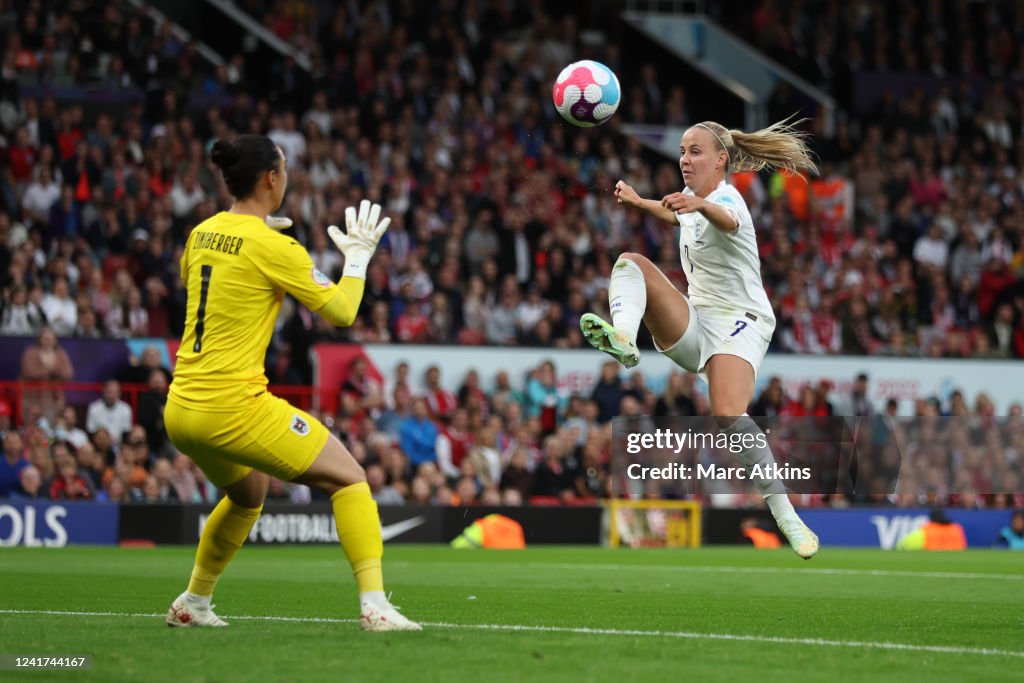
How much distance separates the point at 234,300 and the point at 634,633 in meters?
2.64

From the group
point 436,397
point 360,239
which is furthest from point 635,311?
point 436,397

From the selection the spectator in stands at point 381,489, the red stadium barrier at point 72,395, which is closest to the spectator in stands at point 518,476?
the spectator in stands at point 381,489

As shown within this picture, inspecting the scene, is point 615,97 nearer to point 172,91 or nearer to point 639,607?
point 639,607

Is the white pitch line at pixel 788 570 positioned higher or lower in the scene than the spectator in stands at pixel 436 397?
lower

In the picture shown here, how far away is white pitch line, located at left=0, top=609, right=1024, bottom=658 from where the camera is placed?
757 centimetres

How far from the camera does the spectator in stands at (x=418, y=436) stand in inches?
822

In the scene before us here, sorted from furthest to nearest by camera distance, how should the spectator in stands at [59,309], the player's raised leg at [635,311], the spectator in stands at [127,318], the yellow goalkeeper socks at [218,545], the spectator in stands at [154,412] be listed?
the spectator in stands at [127,318] → the spectator in stands at [59,309] → the spectator in stands at [154,412] → the player's raised leg at [635,311] → the yellow goalkeeper socks at [218,545]

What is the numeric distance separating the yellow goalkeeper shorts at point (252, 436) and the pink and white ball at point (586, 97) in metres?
3.96

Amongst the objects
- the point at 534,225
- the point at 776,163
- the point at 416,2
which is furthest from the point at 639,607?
the point at 416,2

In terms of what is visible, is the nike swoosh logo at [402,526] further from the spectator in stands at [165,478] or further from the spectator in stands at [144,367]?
the spectator in stands at [144,367]

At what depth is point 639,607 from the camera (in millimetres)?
10094

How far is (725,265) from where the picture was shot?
33.2 feet

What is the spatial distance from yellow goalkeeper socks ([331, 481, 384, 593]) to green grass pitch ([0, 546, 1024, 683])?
0.28 meters

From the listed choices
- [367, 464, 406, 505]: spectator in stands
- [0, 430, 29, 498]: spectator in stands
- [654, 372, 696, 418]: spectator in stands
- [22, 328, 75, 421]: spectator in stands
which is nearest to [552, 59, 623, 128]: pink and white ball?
[367, 464, 406, 505]: spectator in stands
